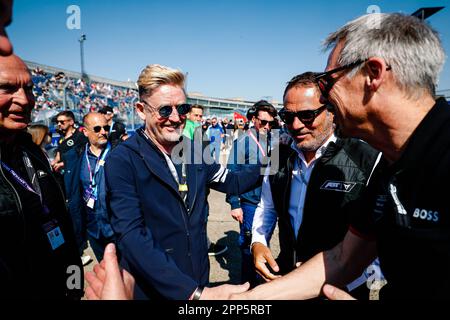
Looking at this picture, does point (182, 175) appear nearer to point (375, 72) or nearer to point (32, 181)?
point (32, 181)

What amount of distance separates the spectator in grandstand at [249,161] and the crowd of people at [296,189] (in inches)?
50.3

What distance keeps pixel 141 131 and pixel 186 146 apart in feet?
1.30

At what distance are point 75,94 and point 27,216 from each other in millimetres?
22460

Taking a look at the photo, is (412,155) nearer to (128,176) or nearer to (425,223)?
(425,223)

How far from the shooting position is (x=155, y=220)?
6.08ft

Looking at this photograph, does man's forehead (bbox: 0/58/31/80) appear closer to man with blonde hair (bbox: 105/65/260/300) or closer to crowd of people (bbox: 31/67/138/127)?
man with blonde hair (bbox: 105/65/260/300)

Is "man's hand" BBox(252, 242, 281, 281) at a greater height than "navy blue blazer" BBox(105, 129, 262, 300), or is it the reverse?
"navy blue blazer" BBox(105, 129, 262, 300)

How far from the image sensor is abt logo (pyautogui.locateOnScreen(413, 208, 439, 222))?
105 centimetres

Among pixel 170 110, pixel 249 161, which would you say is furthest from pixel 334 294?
pixel 249 161

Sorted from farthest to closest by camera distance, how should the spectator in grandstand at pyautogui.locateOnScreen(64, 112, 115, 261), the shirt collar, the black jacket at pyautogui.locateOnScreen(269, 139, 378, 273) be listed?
1. the spectator in grandstand at pyautogui.locateOnScreen(64, 112, 115, 261)
2. the shirt collar
3. the black jacket at pyautogui.locateOnScreen(269, 139, 378, 273)

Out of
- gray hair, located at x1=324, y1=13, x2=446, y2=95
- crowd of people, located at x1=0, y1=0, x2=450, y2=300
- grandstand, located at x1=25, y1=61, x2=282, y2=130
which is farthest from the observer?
grandstand, located at x1=25, y1=61, x2=282, y2=130

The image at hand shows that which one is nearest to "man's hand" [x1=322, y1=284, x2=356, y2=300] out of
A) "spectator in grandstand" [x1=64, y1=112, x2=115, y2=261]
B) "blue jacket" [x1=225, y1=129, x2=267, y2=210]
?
"blue jacket" [x1=225, y1=129, x2=267, y2=210]

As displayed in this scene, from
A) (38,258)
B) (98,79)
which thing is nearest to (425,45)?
(38,258)
